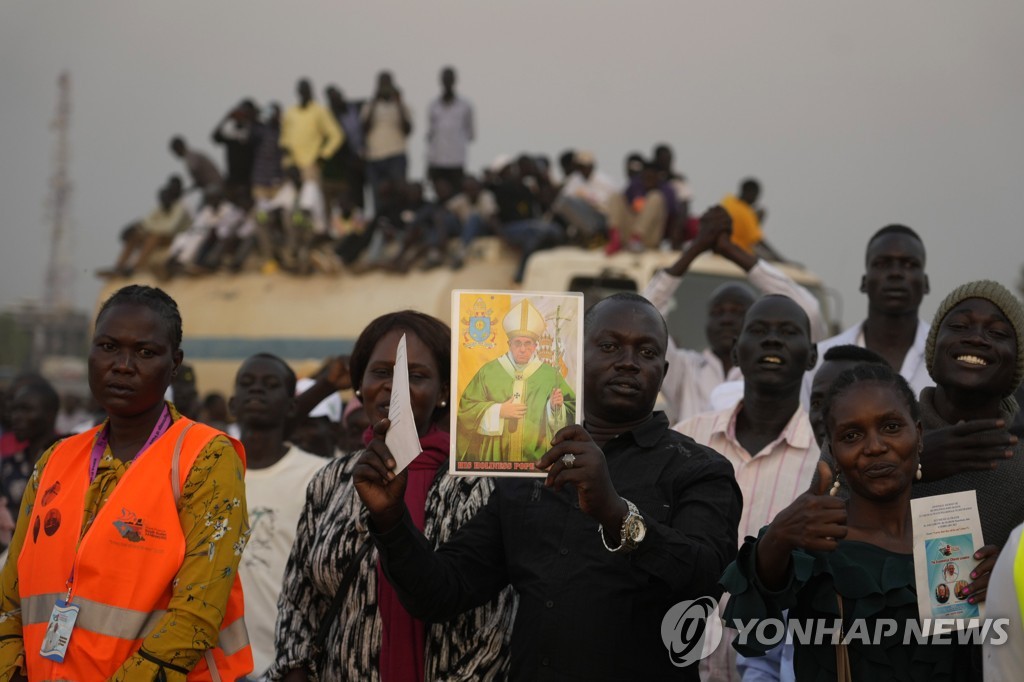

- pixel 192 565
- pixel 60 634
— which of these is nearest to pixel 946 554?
pixel 192 565

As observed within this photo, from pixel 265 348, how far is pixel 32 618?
11618mm

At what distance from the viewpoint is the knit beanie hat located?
357 centimetres

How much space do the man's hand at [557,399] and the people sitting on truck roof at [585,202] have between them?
8.81 metres

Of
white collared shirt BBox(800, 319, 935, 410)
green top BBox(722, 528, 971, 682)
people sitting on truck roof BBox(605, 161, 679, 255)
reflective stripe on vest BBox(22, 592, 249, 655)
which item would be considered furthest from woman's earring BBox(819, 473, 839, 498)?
people sitting on truck roof BBox(605, 161, 679, 255)

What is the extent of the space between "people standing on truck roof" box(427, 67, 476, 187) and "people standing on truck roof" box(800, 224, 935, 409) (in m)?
9.41

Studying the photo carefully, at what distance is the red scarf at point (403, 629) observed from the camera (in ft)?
11.7

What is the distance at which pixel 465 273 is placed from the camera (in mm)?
12680

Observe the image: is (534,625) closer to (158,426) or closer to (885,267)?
(158,426)

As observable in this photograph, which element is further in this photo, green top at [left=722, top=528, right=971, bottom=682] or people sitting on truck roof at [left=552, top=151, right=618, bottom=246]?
people sitting on truck roof at [left=552, top=151, right=618, bottom=246]

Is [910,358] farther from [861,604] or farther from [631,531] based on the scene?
[631,531]

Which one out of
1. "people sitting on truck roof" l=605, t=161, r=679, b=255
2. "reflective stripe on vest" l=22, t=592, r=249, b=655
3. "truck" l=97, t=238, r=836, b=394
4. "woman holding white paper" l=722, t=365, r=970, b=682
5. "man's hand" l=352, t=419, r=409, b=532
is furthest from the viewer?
"people sitting on truck roof" l=605, t=161, r=679, b=255

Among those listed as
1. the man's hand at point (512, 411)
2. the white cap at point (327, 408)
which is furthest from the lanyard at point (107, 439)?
the white cap at point (327, 408)

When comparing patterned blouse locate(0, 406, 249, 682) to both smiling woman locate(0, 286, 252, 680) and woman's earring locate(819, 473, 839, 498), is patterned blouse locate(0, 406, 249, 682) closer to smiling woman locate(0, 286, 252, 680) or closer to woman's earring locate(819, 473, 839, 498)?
smiling woman locate(0, 286, 252, 680)

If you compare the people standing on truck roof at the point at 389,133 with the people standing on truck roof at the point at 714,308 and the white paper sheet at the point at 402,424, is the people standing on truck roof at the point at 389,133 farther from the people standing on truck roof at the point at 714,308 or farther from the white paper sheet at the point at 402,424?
the white paper sheet at the point at 402,424
